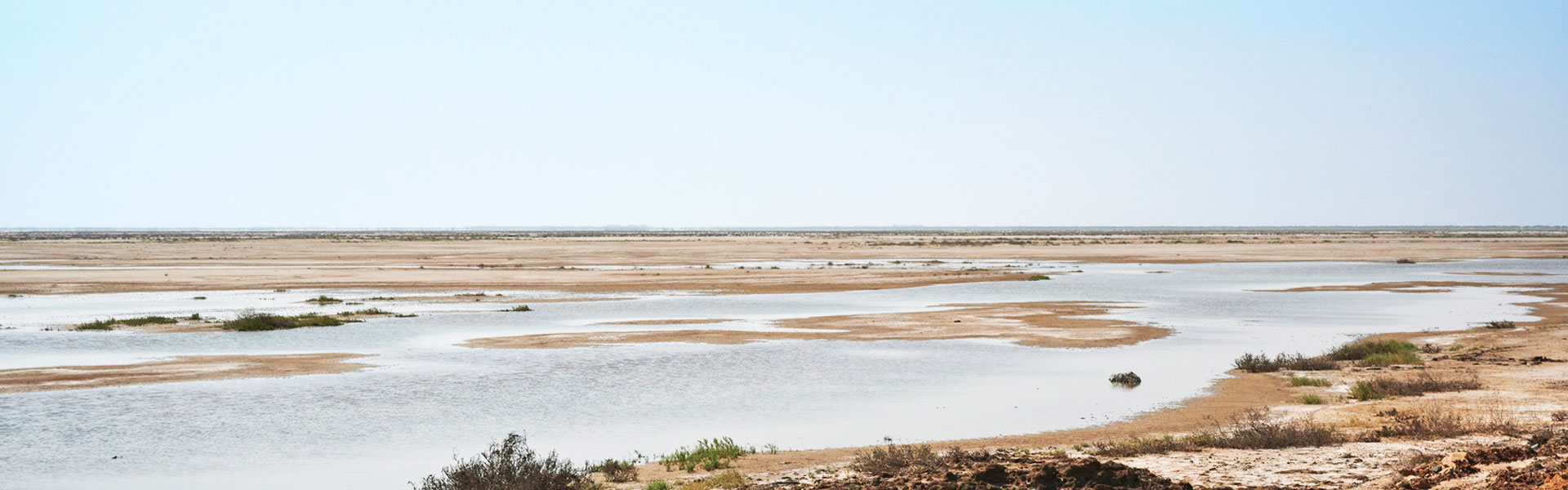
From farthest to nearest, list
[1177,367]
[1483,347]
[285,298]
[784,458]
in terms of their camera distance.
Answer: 1. [285,298]
2. [1483,347]
3. [1177,367]
4. [784,458]

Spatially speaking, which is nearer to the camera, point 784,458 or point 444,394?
point 784,458

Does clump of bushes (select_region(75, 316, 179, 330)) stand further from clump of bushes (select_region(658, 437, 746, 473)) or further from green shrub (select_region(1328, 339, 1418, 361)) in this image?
green shrub (select_region(1328, 339, 1418, 361))

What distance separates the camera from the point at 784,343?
26547 millimetres

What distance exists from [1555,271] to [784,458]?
6499 cm

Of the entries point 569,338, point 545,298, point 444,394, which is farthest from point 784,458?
point 545,298

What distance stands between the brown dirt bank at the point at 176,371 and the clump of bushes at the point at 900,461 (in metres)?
13.9

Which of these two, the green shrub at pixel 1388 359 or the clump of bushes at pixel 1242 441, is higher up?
the clump of bushes at pixel 1242 441

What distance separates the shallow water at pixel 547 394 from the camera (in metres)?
14.0

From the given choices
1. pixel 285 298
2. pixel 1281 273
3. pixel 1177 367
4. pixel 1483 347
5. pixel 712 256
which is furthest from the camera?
pixel 712 256

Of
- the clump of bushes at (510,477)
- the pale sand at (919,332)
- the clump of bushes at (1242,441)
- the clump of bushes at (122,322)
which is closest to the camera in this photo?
the clump of bushes at (510,477)

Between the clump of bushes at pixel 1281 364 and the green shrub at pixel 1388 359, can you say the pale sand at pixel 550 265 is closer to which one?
the clump of bushes at pixel 1281 364

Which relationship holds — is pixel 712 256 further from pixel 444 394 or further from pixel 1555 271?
pixel 444 394

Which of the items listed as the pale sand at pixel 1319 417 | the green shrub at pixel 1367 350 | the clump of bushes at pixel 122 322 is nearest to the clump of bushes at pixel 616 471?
the pale sand at pixel 1319 417

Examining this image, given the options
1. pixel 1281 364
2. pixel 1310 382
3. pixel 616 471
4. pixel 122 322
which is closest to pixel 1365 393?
pixel 1310 382
